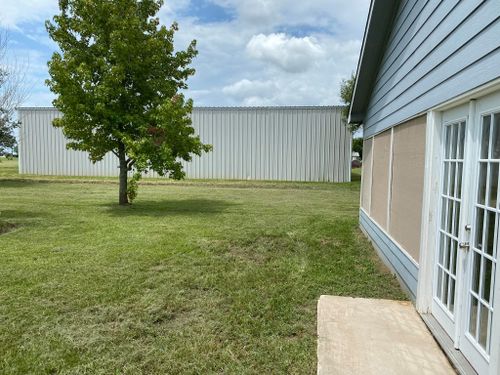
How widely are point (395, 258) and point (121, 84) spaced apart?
8156 mm

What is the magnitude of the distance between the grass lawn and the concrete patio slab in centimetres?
16

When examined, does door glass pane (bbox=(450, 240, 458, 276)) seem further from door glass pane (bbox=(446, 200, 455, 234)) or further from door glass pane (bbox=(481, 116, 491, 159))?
door glass pane (bbox=(481, 116, 491, 159))

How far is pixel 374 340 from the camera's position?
316 cm

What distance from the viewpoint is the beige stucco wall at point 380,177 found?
Answer: 564cm

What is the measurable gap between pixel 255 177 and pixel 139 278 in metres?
15.5

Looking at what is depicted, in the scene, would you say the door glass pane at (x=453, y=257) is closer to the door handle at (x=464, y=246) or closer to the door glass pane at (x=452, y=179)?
the door handle at (x=464, y=246)

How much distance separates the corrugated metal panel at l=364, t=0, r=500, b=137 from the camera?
8.41 feet

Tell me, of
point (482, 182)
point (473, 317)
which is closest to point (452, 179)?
point (482, 182)

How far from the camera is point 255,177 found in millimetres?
20000

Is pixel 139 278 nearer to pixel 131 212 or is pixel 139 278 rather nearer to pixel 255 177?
pixel 131 212

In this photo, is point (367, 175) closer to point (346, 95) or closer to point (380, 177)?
point (380, 177)

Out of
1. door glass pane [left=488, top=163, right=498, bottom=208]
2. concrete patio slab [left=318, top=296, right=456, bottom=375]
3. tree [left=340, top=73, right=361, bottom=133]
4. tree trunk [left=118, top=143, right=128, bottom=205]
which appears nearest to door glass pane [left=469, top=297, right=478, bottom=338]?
concrete patio slab [left=318, top=296, right=456, bottom=375]

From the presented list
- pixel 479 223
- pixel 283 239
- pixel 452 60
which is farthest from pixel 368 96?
pixel 479 223

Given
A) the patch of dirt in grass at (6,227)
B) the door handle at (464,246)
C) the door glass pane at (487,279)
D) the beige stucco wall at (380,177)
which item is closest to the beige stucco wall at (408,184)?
the beige stucco wall at (380,177)
